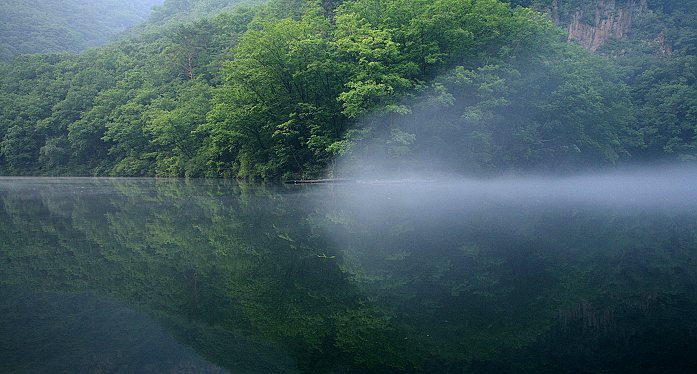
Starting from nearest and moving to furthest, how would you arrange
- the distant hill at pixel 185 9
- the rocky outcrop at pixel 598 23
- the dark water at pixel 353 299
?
the dark water at pixel 353 299, the rocky outcrop at pixel 598 23, the distant hill at pixel 185 9

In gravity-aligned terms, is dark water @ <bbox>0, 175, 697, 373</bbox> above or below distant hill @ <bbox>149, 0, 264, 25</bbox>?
below

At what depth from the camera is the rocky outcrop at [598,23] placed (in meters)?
60.2

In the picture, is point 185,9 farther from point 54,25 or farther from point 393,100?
point 393,100

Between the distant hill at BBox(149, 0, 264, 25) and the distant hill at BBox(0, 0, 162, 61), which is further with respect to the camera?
the distant hill at BBox(149, 0, 264, 25)

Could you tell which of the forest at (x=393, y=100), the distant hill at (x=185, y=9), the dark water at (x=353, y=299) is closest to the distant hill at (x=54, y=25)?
the distant hill at (x=185, y=9)

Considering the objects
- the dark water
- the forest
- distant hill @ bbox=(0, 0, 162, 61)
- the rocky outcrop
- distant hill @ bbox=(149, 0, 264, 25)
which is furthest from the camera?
distant hill @ bbox=(149, 0, 264, 25)

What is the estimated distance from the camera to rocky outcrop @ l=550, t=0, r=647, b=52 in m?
60.2

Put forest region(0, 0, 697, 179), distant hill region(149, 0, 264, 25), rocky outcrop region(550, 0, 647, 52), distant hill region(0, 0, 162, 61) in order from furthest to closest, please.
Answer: distant hill region(149, 0, 264, 25)
distant hill region(0, 0, 162, 61)
rocky outcrop region(550, 0, 647, 52)
forest region(0, 0, 697, 179)

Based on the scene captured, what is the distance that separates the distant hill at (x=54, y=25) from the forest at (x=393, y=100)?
1894 inches

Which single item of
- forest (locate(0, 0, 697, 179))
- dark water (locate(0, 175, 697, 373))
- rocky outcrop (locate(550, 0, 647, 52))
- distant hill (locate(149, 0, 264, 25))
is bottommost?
dark water (locate(0, 175, 697, 373))

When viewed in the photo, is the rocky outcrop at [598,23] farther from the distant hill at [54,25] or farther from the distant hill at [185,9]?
the distant hill at [54,25]

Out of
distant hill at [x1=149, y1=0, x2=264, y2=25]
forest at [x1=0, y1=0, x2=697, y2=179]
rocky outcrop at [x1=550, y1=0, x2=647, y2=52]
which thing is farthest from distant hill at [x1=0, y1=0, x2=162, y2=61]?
rocky outcrop at [x1=550, y1=0, x2=647, y2=52]

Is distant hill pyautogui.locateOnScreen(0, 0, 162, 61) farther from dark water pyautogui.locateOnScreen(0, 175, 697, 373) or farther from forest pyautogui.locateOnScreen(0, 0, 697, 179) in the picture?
dark water pyautogui.locateOnScreen(0, 175, 697, 373)

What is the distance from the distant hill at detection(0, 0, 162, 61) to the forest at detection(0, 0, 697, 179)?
48.1 metres
